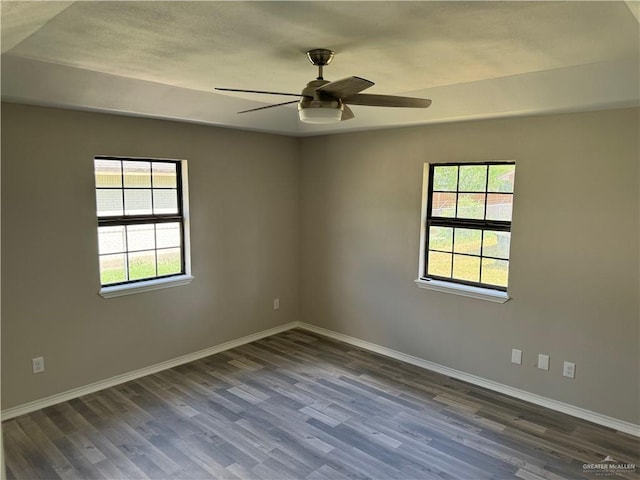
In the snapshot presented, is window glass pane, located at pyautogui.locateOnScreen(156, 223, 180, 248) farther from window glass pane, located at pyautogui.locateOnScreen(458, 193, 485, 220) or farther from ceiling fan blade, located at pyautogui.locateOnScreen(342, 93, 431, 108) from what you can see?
window glass pane, located at pyautogui.locateOnScreen(458, 193, 485, 220)

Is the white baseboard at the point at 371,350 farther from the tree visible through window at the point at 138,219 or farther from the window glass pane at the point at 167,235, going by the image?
the window glass pane at the point at 167,235

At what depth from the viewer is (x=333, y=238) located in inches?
193

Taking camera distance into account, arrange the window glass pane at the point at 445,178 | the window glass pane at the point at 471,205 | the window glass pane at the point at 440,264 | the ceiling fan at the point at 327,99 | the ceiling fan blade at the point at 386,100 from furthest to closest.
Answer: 1. the window glass pane at the point at 440,264
2. the window glass pane at the point at 445,178
3. the window glass pane at the point at 471,205
4. the ceiling fan blade at the point at 386,100
5. the ceiling fan at the point at 327,99

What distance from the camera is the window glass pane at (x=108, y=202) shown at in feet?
12.0

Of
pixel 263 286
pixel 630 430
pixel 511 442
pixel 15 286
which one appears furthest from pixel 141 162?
pixel 630 430

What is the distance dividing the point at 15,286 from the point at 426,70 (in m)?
3.25

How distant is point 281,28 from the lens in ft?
7.04

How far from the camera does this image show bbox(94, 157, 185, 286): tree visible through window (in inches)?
146

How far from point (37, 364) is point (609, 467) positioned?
3.98 m

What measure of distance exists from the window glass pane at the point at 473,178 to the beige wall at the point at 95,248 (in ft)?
6.43

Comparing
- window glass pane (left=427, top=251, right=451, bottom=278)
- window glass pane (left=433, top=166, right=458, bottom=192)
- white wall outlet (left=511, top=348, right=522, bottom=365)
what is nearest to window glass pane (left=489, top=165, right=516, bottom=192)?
window glass pane (left=433, top=166, right=458, bottom=192)

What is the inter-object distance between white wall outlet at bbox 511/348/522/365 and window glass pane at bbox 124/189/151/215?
10.9 ft

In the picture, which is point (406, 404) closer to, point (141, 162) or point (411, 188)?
point (411, 188)

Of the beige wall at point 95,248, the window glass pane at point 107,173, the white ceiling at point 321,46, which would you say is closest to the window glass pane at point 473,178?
the white ceiling at point 321,46
